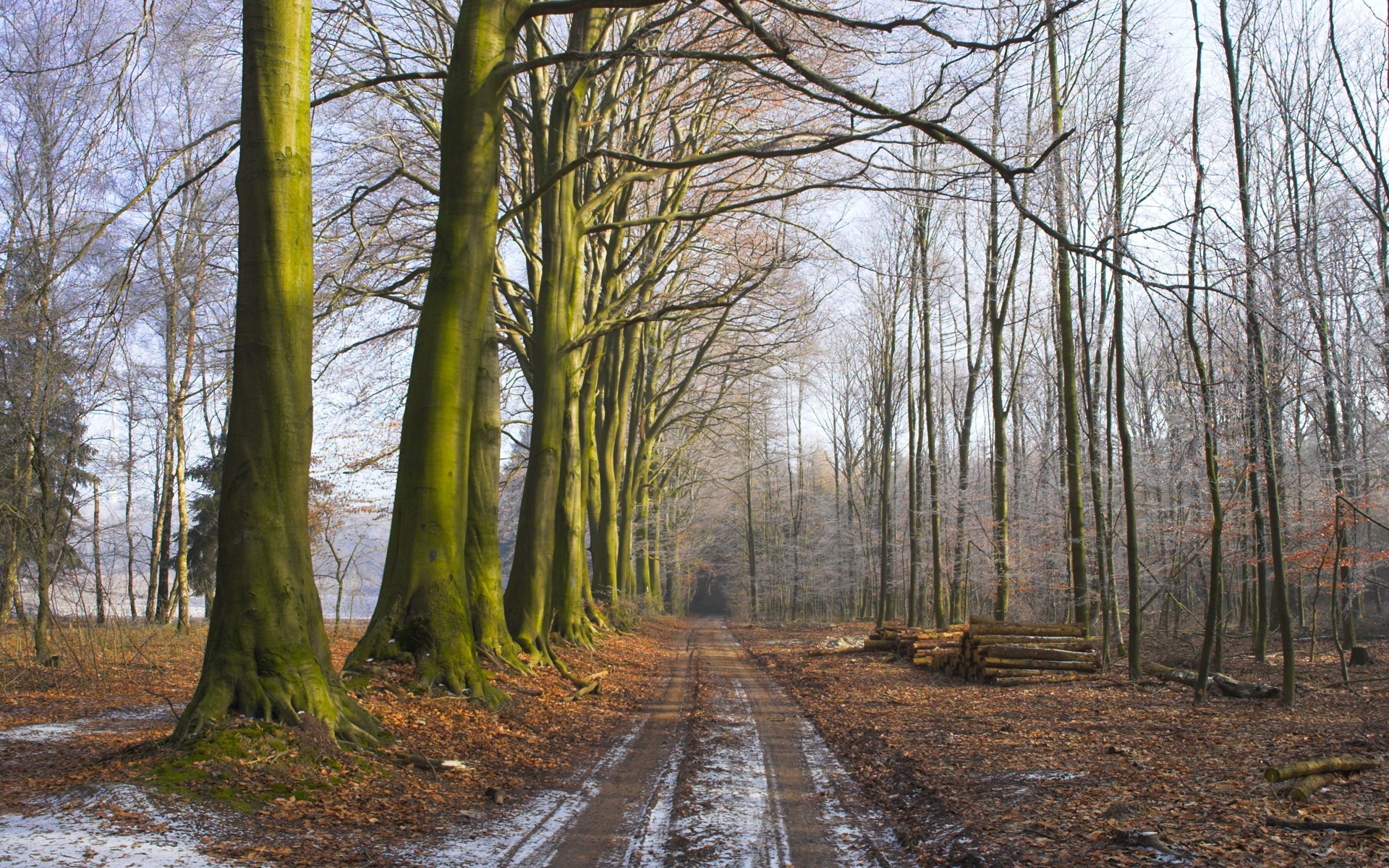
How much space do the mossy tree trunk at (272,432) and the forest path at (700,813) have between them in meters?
1.82

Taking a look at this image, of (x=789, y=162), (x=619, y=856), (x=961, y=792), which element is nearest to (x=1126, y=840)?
(x=961, y=792)

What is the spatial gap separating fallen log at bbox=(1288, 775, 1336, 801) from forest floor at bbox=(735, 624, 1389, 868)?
5 cm

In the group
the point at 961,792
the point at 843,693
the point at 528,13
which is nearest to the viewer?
the point at 961,792

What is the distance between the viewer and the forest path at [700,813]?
443 centimetres

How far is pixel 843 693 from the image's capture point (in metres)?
11.6

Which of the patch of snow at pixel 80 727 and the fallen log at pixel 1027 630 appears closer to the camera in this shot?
the patch of snow at pixel 80 727

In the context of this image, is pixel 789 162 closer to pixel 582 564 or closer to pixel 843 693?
pixel 843 693

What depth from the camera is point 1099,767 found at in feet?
20.3

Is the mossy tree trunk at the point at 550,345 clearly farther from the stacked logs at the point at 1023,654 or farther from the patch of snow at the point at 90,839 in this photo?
the patch of snow at the point at 90,839

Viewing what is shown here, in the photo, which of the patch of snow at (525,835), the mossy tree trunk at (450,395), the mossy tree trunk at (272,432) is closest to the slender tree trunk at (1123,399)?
the mossy tree trunk at (450,395)

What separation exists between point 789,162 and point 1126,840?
1206 cm

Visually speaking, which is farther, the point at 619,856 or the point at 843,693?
the point at 843,693

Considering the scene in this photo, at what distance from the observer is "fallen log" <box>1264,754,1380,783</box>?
536cm

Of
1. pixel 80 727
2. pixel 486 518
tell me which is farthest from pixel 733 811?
pixel 486 518
